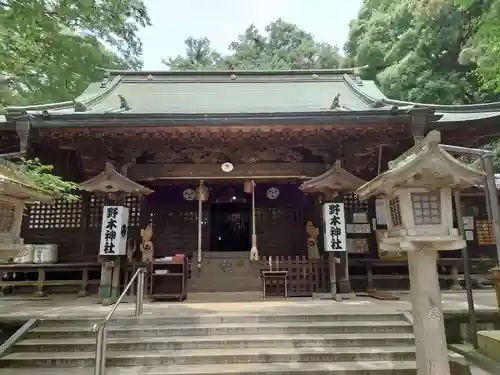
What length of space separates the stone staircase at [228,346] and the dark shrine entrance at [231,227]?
7020 mm

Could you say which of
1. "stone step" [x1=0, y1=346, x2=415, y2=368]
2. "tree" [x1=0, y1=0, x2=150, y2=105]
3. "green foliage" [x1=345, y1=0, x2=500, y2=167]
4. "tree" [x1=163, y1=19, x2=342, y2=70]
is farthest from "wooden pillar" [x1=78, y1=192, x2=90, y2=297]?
"tree" [x1=163, y1=19, x2=342, y2=70]

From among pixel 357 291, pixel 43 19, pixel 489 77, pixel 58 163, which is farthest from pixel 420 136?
pixel 58 163

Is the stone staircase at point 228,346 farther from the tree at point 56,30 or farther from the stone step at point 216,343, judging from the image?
the tree at point 56,30

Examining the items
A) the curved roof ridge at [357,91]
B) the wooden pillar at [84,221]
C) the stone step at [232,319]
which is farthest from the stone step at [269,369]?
the curved roof ridge at [357,91]

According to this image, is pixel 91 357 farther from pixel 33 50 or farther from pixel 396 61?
pixel 396 61

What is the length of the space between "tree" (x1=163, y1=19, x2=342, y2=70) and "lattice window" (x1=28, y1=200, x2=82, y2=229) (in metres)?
31.7

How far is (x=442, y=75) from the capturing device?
61.7ft

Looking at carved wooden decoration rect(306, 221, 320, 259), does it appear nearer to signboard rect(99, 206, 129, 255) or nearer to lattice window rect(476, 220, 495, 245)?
signboard rect(99, 206, 129, 255)

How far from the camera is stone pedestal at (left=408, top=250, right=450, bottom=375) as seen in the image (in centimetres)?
408

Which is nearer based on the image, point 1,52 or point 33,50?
point 1,52

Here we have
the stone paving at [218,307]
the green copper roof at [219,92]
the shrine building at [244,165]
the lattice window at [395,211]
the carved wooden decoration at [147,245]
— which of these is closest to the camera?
the lattice window at [395,211]

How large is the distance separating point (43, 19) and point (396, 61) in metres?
18.7

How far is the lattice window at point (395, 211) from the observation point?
4312 millimetres

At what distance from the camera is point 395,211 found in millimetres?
4426
